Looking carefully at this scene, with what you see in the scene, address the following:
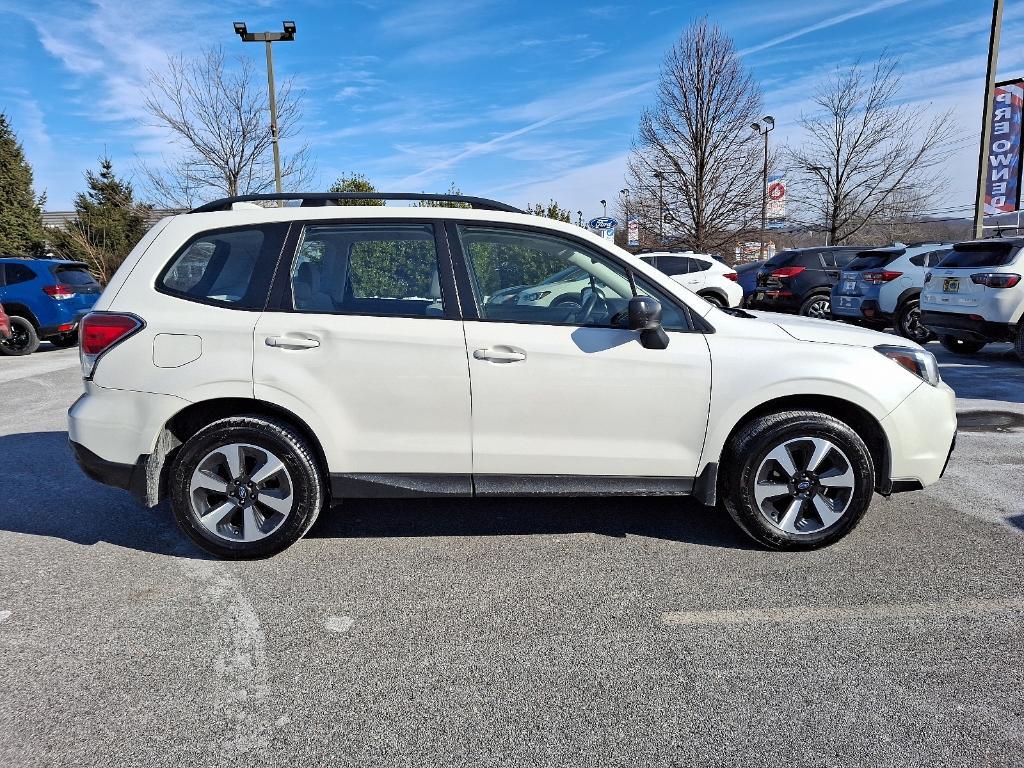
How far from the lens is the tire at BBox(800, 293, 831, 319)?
1505cm

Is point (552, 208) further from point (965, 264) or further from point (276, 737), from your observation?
point (276, 737)

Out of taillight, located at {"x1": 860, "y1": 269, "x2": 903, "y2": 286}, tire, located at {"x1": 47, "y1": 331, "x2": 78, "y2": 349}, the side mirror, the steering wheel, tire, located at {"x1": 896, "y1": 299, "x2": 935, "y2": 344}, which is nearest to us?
the side mirror

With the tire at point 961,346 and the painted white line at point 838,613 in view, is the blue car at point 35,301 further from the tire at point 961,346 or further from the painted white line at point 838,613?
the tire at point 961,346

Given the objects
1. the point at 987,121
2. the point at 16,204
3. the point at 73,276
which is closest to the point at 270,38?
the point at 73,276

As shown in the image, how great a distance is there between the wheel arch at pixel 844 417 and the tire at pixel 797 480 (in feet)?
0.18

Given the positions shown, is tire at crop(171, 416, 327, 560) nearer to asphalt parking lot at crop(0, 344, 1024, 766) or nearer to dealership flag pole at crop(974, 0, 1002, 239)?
asphalt parking lot at crop(0, 344, 1024, 766)

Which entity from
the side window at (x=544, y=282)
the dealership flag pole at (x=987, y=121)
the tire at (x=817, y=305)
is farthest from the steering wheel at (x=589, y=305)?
the dealership flag pole at (x=987, y=121)

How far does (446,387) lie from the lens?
3.53m

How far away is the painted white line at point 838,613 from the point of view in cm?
303

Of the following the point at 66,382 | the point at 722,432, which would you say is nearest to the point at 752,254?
the point at 66,382

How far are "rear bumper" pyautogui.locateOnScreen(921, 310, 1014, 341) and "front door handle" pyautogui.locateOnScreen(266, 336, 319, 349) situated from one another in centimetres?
886

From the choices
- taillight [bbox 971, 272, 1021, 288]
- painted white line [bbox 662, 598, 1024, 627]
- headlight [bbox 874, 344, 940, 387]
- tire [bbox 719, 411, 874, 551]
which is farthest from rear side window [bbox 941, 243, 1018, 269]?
painted white line [bbox 662, 598, 1024, 627]

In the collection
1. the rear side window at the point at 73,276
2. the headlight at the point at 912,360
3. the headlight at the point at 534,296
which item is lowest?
the headlight at the point at 912,360

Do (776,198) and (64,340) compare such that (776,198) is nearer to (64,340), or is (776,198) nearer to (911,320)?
(911,320)
